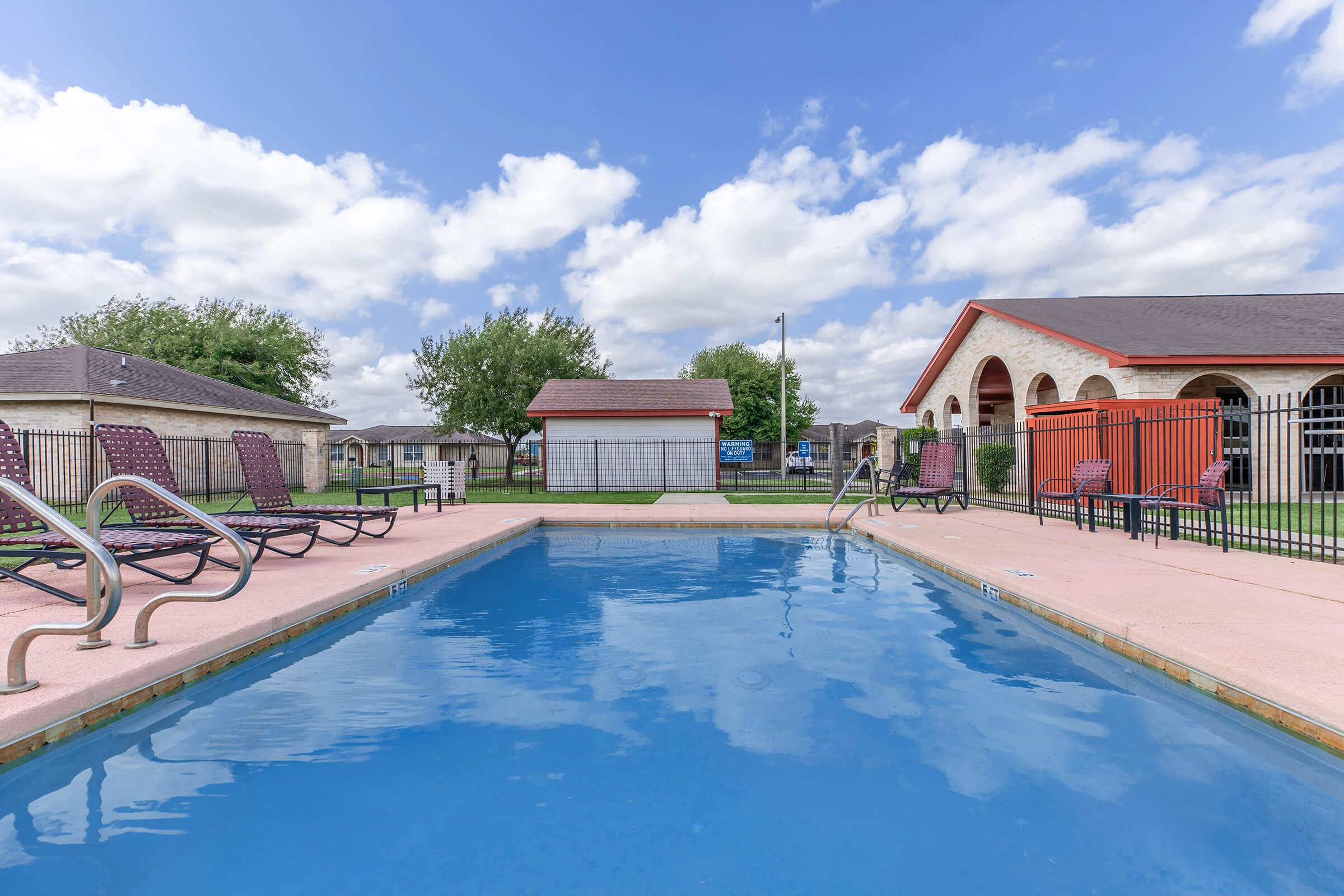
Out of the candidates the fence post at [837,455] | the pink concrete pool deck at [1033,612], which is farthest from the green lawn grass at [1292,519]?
the fence post at [837,455]

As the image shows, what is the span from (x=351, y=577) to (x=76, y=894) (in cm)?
375

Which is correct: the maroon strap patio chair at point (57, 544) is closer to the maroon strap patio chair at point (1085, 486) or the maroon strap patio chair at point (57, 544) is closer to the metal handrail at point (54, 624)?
the metal handrail at point (54, 624)

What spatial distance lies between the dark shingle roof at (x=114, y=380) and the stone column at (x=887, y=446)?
20037 mm

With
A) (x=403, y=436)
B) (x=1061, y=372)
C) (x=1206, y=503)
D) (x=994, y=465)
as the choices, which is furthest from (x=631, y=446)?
(x=403, y=436)

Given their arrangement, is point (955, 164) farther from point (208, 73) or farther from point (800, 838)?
point (208, 73)

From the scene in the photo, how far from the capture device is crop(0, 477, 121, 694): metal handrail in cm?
264

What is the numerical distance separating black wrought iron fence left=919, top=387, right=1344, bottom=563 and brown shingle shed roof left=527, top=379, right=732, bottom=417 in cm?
802

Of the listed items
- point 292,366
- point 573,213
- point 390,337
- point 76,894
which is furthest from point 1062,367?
point 292,366

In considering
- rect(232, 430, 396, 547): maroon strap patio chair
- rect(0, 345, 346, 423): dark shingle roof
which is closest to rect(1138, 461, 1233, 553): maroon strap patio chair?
rect(232, 430, 396, 547): maroon strap patio chair

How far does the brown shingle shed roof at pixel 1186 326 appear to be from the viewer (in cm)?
1330

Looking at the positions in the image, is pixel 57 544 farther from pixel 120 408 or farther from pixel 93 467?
pixel 120 408

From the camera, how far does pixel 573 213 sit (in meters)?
16.7

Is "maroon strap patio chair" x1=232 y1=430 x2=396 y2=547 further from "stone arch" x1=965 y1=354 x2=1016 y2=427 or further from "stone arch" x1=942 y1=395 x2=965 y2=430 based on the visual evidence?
"stone arch" x1=942 y1=395 x2=965 y2=430

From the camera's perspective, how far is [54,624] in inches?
110
